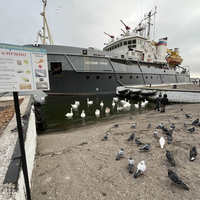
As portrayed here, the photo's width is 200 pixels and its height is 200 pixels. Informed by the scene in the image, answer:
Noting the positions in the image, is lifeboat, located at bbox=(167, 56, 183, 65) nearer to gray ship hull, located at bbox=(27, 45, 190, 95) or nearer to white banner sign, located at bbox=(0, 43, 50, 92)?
gray ship hull, located at bbox=(27, 45, 190, 95)

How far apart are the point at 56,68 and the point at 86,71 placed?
12.6 ft

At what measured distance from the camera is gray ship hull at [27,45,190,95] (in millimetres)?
14461

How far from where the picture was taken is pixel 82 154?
10.9 feet

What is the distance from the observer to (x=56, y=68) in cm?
1482

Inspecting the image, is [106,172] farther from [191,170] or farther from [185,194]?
[191,170]

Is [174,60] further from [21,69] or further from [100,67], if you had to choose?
[21,69]

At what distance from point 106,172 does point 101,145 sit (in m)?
1.32

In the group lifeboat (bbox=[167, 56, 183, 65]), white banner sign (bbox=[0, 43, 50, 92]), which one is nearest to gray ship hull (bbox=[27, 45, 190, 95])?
white banner sign (bbox=[0, 43, 50, 92])

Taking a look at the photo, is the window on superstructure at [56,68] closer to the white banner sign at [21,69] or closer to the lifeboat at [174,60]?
the white banner sign at [21,69]

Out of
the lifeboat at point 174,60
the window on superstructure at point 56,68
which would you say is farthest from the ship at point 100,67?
the lifeboat at point 174,60

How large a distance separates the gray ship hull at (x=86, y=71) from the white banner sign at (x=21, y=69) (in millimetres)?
13596

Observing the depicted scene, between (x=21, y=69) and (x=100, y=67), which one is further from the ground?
(x=100, y=67)

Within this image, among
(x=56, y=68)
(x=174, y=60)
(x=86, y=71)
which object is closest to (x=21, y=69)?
(x=86, y=71)

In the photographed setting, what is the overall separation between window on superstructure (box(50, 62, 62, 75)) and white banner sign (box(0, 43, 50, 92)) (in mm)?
13596
